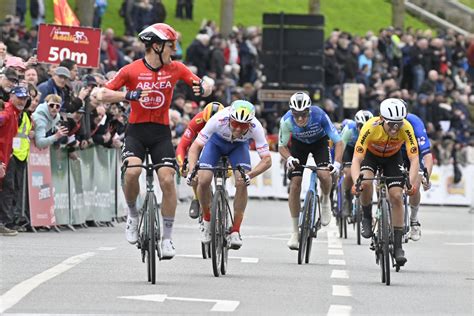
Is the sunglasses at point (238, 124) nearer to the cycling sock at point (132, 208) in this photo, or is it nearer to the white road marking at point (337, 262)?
the cycling sock at point (132, 208)

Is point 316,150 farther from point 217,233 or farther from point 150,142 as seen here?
point 150,142

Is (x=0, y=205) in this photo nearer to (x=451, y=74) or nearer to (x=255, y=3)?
(x=451, y=74)

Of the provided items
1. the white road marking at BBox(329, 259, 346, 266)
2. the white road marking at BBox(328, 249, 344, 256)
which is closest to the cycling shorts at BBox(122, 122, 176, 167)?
the white road marking at BBox(329, 259, 346, 266)

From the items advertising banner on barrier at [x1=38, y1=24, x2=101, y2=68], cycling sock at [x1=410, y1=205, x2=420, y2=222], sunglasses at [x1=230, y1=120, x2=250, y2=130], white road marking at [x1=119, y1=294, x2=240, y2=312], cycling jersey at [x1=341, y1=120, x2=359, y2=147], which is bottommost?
white road marking at [x1=119, y1=294, x2=240, y2=312]

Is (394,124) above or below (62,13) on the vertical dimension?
below

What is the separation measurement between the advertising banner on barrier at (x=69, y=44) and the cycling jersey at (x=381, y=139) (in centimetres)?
882

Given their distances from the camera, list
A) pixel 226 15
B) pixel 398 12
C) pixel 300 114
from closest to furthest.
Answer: pixel 300 114
pixel 226 15
pixel 398 12

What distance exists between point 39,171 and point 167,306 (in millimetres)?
9856

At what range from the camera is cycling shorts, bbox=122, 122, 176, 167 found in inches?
562

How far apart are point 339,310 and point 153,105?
3.24 m

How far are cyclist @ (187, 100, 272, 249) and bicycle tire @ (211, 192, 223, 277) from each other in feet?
2.04

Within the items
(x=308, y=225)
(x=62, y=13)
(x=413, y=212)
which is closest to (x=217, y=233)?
(x=308, y=225)

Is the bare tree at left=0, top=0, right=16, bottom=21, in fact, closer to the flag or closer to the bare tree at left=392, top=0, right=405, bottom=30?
the flag

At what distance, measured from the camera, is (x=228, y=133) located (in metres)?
16.4
